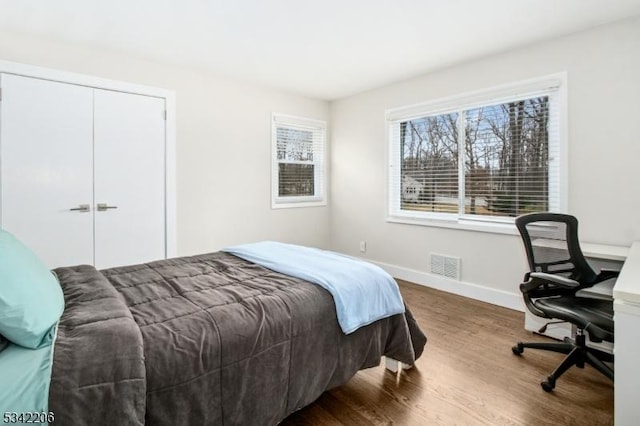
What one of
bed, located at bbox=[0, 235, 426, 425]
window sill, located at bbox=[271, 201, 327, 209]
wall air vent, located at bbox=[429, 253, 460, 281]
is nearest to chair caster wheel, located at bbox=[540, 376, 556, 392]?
bed, located at bbox=[0, 235, 426, 425]

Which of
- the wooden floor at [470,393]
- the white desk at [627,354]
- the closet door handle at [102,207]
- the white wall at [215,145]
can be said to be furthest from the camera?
the white wall at [215,145]

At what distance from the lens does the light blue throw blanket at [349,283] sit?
70.1 inches

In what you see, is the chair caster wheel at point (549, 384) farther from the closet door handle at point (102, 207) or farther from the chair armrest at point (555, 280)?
the closet door handle at point (102, 207)

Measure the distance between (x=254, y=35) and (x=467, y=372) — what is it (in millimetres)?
2970

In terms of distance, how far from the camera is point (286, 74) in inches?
151

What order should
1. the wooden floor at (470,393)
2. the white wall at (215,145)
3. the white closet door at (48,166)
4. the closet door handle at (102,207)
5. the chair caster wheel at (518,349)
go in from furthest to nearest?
the white wall at (215,145), the closet door handle at (102,207), the white closet door at (48,166), the chair caster wheel at (518,349), the wooden floor at (470,393)

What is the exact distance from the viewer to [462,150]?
3691 millimetres

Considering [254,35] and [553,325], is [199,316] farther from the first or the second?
[553,325]

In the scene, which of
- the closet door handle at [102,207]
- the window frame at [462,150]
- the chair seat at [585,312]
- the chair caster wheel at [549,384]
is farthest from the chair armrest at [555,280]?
the closet door handle at [102,207]

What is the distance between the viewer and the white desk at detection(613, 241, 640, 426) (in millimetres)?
1335

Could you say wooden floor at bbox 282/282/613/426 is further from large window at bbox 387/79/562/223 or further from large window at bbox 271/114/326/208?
large window at bbox 271/114/326/208

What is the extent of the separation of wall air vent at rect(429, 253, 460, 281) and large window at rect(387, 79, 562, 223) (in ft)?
1.44

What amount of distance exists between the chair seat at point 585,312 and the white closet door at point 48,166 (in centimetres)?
366

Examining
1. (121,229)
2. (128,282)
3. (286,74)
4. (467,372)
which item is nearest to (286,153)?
(286,74)
